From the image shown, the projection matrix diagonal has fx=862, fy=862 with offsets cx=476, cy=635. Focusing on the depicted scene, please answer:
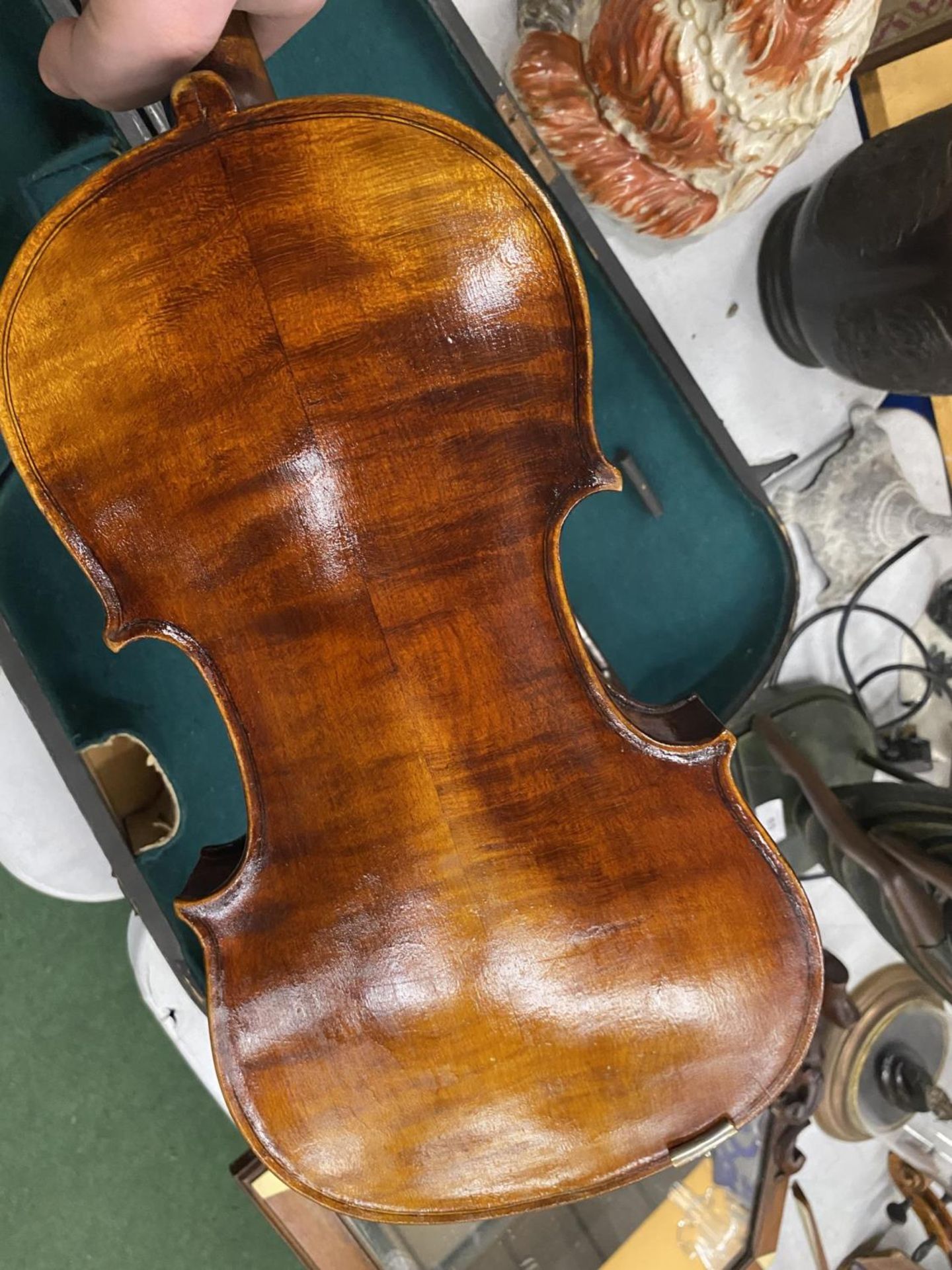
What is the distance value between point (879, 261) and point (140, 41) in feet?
2.65

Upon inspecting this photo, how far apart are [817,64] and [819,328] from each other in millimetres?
359

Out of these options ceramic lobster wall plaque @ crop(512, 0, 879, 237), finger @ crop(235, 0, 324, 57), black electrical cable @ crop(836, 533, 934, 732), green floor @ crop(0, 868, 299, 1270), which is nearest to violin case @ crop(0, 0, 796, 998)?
ceramic lobster wall plaque @ crop(512, 0, 879, 237)

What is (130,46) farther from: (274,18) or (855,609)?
(855,609)

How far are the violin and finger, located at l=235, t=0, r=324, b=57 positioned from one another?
3 cm

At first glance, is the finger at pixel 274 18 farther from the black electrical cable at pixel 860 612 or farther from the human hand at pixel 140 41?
the black electrical cable at pixel 860 612

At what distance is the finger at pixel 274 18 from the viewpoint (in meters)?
0.65

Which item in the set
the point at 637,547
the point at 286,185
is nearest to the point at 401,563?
the point at 286,185

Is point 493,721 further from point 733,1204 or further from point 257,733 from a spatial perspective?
point 733,1204

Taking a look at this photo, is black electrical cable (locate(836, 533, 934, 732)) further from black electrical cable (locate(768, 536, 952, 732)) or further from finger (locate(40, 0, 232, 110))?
finger (locate(40, 0, 232, 110))

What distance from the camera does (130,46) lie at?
1.98 feet

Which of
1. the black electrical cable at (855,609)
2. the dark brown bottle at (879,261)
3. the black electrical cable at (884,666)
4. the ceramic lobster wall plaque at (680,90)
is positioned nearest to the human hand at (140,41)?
the ceramic lobster wall plaque at (680,90)

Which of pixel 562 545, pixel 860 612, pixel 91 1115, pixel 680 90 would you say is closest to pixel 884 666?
pixel 860 612

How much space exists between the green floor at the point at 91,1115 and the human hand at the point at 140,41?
3.66 ft

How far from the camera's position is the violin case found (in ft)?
3.21
